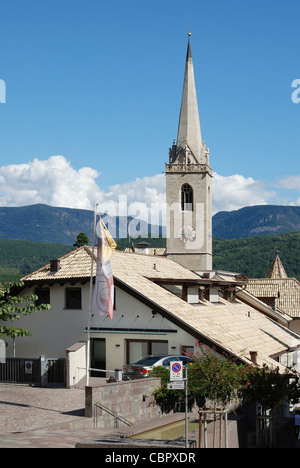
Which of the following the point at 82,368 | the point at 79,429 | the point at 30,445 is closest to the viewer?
the point at 30,445

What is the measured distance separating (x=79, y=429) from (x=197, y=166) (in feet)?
197

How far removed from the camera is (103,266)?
83.6 feet

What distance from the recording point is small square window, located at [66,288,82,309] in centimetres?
3309

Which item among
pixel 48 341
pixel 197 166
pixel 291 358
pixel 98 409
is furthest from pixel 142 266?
pixel 197 166

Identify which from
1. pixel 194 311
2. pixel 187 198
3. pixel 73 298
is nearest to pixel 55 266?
pixel 73 298

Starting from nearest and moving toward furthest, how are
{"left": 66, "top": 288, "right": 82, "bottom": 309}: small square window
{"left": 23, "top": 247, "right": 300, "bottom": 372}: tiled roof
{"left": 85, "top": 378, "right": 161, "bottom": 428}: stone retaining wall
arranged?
1. {"left": 85, "top": 378, "right": 161, "bottom": 428}: stone retaining wall
2. {"left": 23, "top": 247, "right": 300, "bottom": 372}: tiled roof
3. {"left": 66, "top": 288, "right": 82, "bottom": 309}: small square window

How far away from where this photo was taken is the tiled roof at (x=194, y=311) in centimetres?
2983

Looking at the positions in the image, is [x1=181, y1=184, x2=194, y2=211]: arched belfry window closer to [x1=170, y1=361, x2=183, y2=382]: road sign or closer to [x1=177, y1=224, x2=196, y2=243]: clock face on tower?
[x1=177, y1=224, x2=196, y2=243]: clock face on tower

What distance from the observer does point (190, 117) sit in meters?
78.8

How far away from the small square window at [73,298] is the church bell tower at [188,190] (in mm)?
43688

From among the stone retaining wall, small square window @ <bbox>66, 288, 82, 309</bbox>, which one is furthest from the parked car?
small square window @ <bbox>66, 288, 82, 309</bbox>

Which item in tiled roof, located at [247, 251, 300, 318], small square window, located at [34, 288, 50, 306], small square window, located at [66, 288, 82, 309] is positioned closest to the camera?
small square window, located at [66, 288, 82, 309]
